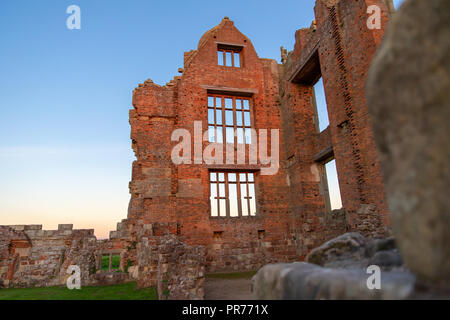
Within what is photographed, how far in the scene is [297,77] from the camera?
11.2 meters

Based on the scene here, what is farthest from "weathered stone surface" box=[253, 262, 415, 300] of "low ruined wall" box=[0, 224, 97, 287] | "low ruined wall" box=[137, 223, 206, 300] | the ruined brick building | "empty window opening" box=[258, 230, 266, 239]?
"low ruined wall" box=[0, 224, 97, 287]

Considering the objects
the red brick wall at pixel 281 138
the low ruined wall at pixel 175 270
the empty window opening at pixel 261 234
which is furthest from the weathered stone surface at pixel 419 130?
the empty window opening at pixel 261 234

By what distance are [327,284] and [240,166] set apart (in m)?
9.71

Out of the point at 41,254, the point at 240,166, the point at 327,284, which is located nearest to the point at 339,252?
the point at 327,284

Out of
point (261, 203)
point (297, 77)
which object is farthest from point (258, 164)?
point (297, 77)

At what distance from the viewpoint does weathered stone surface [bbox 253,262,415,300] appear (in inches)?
39.2

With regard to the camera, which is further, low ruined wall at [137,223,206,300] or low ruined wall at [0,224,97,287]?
low ruined wall at [0,224,97,287]

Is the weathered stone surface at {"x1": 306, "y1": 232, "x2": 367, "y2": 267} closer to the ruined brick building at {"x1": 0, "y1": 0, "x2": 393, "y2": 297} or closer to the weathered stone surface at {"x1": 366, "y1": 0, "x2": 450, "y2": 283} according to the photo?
the weathered stone surface at {"x1": 366, "y1": 0, "x2": 450, "y2": 283}

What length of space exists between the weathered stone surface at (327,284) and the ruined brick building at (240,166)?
250 inches

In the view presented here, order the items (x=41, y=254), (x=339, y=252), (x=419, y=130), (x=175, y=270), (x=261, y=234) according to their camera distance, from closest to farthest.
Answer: (x=419, y=130) < (x=339, y=252) < (x=175, y=270) < (x=41, y=254) < (x=261, y=234)

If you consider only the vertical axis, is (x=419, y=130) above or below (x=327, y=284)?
above

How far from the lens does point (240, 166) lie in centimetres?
1091

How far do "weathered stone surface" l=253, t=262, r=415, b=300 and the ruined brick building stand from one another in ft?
20.8

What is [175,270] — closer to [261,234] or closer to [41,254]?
[261,234]
